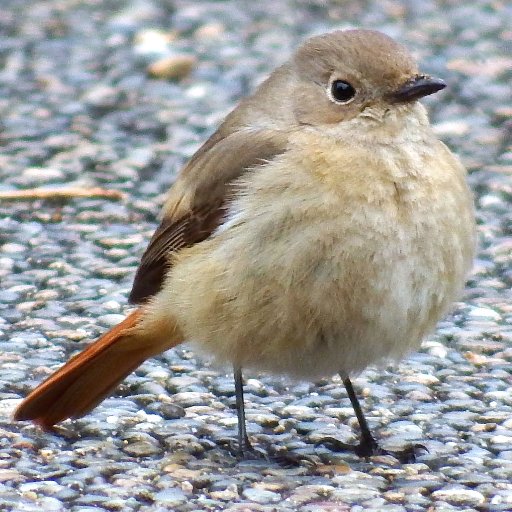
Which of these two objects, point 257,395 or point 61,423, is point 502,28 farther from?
point 61,423

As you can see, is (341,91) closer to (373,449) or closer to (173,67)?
(373,449)

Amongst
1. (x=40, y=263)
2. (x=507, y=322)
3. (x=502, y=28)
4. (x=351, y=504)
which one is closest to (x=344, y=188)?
(x=351, y=504)

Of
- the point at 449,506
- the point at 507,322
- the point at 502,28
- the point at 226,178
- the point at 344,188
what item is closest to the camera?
the point at 449,506

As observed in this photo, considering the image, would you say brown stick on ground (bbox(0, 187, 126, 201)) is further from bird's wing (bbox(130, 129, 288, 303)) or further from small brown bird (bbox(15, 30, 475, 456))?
small brown bird (bbox(15, 30, 475, 456))

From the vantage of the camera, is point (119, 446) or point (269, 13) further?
point (269, 13)

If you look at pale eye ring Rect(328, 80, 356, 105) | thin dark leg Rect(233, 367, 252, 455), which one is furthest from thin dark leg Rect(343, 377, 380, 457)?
pale eye ring Rect(328, 80, 356, 105)

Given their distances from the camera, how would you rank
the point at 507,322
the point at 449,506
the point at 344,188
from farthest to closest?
the point at 507,322 → the point at 344,188 → the point at 449,506

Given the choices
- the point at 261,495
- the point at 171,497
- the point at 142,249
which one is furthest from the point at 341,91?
the point at 142,249
